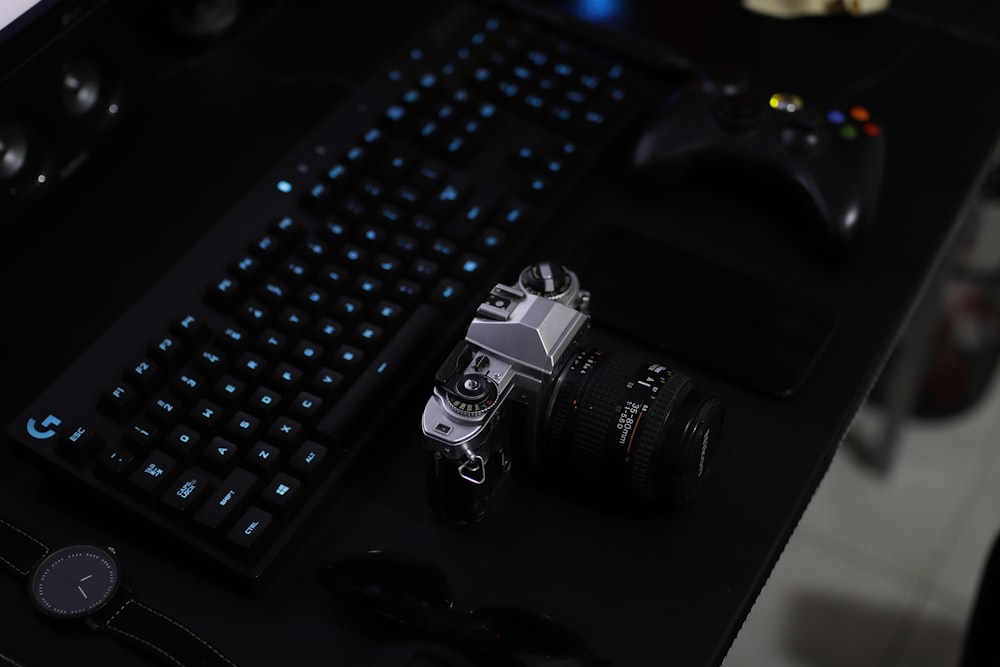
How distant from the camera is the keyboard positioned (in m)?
0.64

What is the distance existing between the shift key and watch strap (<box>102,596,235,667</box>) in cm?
5

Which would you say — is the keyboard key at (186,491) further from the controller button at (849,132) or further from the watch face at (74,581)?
the controller button at (849,132)

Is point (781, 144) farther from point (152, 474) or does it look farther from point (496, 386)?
point (152, 474)

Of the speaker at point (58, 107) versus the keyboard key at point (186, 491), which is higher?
the speaker at point (58, 107)

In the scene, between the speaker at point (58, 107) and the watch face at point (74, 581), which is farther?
the speaker at point (58, 107)

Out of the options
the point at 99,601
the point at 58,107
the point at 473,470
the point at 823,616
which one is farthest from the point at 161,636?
the point at 823,616

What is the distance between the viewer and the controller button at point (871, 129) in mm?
785

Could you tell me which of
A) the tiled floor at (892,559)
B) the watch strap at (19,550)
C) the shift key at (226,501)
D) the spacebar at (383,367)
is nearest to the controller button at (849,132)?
the spacebar at (383,367)

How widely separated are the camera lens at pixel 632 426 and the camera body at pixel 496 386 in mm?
14

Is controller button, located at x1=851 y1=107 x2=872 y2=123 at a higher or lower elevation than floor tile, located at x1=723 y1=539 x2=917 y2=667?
higher

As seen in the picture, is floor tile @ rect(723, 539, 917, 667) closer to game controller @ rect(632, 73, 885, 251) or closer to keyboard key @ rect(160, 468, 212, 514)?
game controller @ rect(632, 73, 885, 251)

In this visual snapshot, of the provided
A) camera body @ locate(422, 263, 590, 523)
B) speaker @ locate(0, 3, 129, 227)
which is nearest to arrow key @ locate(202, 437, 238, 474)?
camera body @ locate(422, 263, 590, 523)

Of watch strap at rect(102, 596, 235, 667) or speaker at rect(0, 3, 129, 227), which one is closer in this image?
watch strap at rect(102, 596, 235, 667)

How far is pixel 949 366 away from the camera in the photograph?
1423 mm
